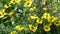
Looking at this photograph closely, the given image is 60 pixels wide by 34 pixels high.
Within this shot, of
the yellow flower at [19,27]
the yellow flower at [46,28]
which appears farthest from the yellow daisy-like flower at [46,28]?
the yellow flower at [19,27]

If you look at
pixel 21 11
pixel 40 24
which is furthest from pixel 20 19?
pixel 40 24

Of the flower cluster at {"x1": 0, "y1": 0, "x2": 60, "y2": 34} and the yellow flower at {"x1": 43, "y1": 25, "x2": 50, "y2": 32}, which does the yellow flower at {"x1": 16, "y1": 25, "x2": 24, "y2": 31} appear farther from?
the yellow flower at {"x1": 43, "y1": 25, "x2": 50, "y2": 32}

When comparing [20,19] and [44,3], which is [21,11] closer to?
[20,19]

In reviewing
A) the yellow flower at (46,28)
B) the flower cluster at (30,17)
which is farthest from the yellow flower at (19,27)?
the yellow flower at (46,28)

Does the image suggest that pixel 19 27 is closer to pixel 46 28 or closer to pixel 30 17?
pixel 30 17

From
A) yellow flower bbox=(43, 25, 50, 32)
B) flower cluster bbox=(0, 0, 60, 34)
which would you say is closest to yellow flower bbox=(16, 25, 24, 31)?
flower cluster bbox=(0, 0, 60, 34)

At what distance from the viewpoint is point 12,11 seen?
3371 millimetres

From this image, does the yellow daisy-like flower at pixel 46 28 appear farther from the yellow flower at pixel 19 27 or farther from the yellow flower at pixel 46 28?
the yellow flower at pixel 19 27

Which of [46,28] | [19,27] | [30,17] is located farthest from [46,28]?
[19,27]

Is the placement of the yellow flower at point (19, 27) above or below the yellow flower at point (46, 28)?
above

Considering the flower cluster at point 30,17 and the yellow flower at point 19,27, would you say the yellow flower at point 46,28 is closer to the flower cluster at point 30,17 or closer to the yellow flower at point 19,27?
the flower cluster at point 30,17

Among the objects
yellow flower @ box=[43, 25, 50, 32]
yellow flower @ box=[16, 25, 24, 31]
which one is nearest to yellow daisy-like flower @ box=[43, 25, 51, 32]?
yellow flower @ box=[43, 25, 50, 32]

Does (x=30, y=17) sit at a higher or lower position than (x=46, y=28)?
higher

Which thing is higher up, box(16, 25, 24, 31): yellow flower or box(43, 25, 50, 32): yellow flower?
box(16, 25, 24, 31): yellow flower
